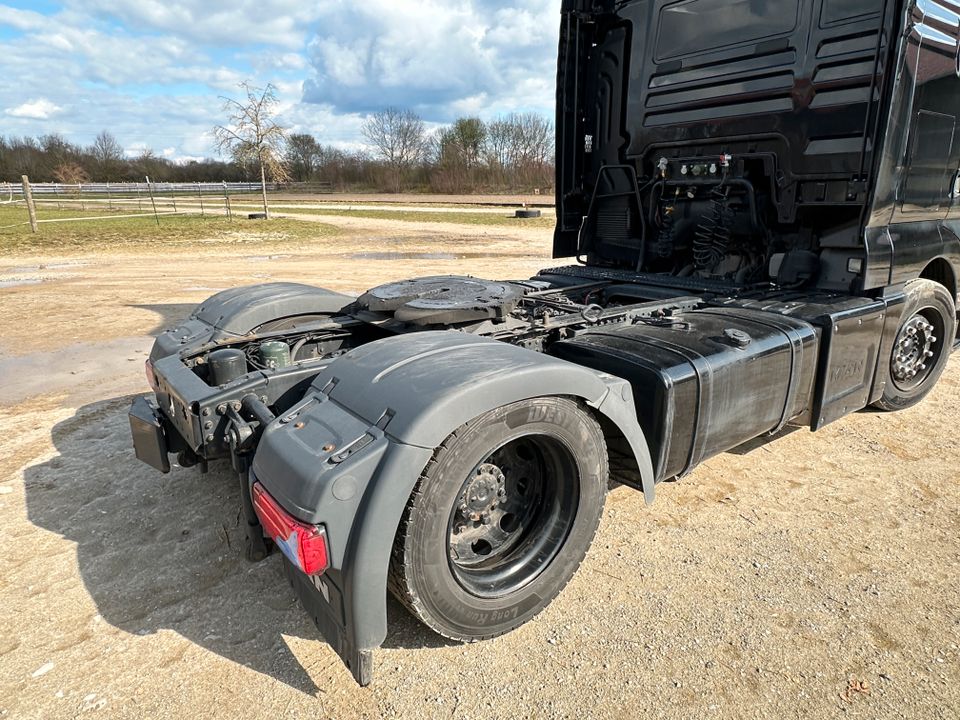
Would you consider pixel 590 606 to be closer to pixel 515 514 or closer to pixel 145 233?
pixel 515 514

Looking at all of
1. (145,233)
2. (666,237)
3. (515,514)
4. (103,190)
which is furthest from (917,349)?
(103,190)

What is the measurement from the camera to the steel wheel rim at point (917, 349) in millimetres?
4363

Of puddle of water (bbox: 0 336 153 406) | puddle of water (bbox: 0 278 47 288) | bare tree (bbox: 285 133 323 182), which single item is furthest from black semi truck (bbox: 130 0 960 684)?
bare tree (bbox: 285 133 323 182)

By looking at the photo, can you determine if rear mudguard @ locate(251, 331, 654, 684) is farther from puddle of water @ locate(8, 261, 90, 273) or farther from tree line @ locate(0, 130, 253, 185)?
tree line @ locate(0, 130, 253, 185)

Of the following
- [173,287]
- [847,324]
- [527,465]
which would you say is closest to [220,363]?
[527,465]

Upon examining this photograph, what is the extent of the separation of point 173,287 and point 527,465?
9.61 m

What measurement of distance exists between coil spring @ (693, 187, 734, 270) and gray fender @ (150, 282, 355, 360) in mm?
2775

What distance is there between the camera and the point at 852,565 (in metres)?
2.85

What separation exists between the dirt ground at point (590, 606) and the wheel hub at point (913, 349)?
1.31 feet

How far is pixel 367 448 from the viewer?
6.43 feet

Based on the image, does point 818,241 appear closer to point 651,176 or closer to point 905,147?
point 905,147

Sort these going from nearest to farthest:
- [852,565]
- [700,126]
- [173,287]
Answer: [852,565], [700,126], [173,287]

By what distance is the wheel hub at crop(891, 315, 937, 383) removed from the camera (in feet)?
14.3

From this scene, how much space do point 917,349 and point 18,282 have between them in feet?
42.9
